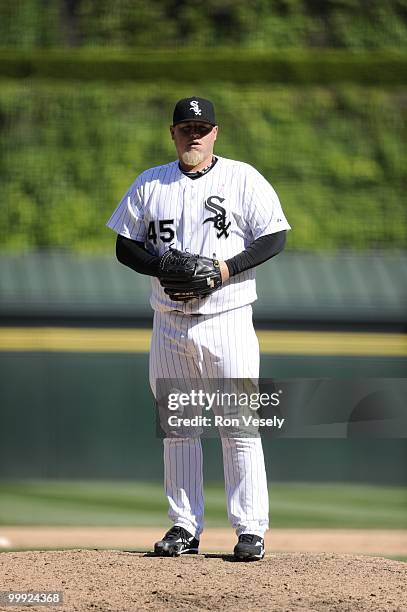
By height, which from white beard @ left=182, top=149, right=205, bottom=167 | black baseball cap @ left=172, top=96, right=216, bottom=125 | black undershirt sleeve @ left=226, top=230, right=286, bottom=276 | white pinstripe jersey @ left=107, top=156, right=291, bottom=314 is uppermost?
black baseball cap @ left=172, top=96, right=216, bottom=125

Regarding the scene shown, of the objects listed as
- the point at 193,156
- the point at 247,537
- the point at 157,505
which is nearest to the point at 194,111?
the point at 193,156

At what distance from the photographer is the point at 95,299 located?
21.1ft

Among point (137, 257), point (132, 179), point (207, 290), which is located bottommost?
point (207, 290)

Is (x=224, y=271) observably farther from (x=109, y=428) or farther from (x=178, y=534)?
(x=109, y=428)

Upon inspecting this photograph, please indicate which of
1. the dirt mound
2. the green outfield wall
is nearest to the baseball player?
the dirt mound

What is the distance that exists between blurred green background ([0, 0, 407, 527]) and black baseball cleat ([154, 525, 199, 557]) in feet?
7.45

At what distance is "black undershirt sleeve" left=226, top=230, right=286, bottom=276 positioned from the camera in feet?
8.82

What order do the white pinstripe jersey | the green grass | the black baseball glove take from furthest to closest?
the green grass, the white pinstripe jersey, the black baseball glove

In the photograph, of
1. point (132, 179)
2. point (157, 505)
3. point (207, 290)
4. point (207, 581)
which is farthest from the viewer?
point (132, 179)

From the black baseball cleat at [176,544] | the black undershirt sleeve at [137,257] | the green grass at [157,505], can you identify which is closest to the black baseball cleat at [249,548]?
the black baseball cleat at [176,544]

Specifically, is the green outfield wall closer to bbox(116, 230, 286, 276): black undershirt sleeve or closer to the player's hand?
bbox(116, 230, 286, 276): black undershirt sleeve

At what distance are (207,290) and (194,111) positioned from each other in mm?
436

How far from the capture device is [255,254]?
8.89 feet

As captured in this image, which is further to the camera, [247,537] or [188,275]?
[247,537]
